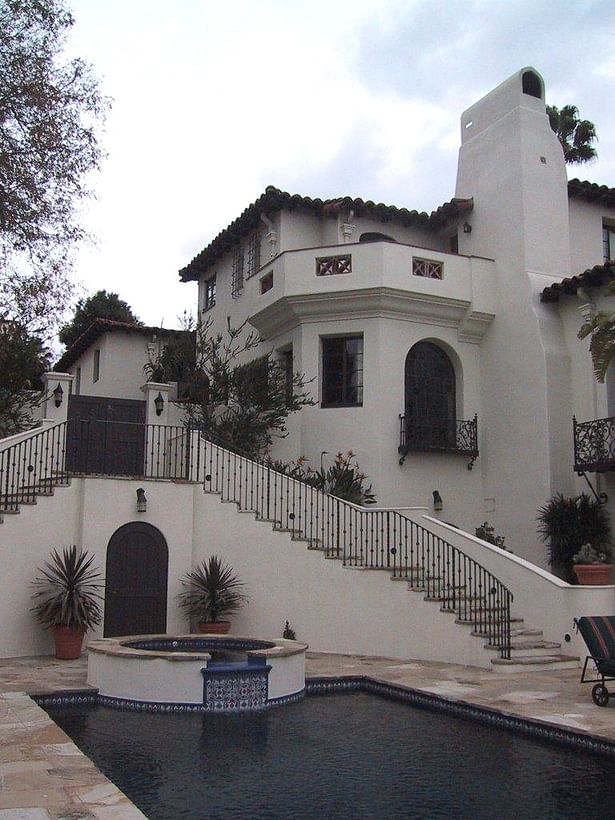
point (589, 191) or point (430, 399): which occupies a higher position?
point (589, 191)

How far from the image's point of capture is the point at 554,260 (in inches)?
733

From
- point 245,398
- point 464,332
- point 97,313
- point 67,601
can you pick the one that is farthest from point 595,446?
point 97,313

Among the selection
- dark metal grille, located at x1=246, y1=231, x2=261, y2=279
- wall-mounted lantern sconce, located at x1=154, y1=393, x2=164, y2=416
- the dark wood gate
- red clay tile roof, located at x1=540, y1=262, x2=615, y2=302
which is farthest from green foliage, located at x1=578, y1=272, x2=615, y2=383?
dark metal grille, located at x1=246, y1=231, x2=261, y2=279

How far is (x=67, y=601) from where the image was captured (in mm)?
13289

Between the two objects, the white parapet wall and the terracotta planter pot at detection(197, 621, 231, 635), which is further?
the terracotta planter pot at detection(197, 621, 231, 635)

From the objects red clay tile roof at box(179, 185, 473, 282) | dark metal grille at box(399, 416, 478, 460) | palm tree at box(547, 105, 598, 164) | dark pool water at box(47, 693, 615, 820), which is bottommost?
dark pool water at box(47, 693, 615, 820)

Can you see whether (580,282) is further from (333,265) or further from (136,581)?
(136,581)

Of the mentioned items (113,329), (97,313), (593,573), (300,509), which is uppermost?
(97,313)

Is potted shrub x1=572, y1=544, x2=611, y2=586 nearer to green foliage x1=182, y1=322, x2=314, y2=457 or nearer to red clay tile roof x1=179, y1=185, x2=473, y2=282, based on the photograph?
green foliage x1=182, y1=322, x2=314, y2=457

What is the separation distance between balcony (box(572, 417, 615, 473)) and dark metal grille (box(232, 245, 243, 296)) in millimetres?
9618

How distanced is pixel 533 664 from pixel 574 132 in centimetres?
2026

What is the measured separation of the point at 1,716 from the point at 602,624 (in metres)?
6.94

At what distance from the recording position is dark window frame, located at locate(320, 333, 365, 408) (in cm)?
1852

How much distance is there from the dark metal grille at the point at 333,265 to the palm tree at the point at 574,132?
12.5 meters
